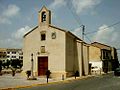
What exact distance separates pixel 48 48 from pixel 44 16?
4.43 m

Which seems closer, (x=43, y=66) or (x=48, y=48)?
(x=48, y=48)

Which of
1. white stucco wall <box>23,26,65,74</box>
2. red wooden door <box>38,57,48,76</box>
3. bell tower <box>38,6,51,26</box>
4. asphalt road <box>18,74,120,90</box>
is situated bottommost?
asphalt road <box>18,74,120,90</box>

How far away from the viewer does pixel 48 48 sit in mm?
36812

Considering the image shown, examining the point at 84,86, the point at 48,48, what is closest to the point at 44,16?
the point at 48,48

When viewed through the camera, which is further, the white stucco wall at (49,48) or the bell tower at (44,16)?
the bell tower at (44,16)

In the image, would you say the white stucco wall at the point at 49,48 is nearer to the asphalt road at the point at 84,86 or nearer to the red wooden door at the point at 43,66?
the red wooden door at the point at 43,66

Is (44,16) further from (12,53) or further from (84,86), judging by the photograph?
(12,53)

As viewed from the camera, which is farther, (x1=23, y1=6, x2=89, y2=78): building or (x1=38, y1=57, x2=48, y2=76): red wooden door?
(x1=38, y1=57, x2=48, y2=76): red wooden door

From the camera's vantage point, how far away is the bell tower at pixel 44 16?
37.1 m

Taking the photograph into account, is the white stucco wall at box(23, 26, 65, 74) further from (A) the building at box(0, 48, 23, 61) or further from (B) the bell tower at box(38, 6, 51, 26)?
(A) the building at box(0, 48, 23, 61)

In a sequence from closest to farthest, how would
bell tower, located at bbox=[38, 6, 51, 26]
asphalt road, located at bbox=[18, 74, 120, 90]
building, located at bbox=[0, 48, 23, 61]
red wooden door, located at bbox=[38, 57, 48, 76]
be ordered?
asphalt road, located at bbox=[18, 74, 120, 90] < red wooden door, located at bbox=[38, 57, 48, 76] < bell tower, located at bbox=[38, 6, 51, 26] < building, located at bbox=[0, 48, 23, 61]

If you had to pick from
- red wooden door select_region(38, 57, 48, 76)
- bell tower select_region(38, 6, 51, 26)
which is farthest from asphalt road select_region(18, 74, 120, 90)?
bell tower select_region(38, 6, 51, 26)

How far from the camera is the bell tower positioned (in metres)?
37.1

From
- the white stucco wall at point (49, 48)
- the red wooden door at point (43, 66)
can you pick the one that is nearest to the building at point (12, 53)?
the white stucco wall at point (49, 48)
